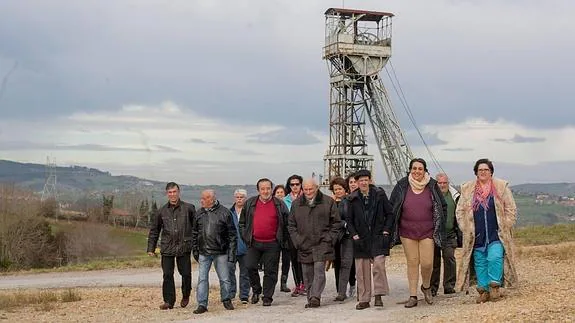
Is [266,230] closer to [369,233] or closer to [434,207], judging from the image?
[369,233]

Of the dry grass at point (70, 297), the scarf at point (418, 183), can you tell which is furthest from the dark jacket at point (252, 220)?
the dry grass at point (70, 297)

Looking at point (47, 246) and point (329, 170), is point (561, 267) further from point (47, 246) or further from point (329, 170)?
point (47, 246)

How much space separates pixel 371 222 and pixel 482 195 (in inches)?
67.0

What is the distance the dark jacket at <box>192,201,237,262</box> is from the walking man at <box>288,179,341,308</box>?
1049 mm

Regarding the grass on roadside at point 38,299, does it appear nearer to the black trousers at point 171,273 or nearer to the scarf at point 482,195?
the black trousers at point 171,273

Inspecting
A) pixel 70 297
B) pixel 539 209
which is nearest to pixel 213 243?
pixel 70 297

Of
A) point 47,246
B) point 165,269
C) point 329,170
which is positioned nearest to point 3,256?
point 47,246

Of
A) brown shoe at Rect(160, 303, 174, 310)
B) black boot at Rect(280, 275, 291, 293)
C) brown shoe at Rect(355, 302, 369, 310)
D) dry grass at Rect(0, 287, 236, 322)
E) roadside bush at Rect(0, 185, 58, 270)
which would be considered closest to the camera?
brown shoe at Rect(355, 302, 369, 310)

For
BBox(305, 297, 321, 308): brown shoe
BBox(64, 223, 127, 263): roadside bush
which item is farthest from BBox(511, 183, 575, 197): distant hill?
BBox(305, 297, 321, 308): brown shoe

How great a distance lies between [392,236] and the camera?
11.2m

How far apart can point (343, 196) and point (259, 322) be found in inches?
114

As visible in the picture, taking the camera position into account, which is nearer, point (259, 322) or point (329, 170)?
point (259, 322)

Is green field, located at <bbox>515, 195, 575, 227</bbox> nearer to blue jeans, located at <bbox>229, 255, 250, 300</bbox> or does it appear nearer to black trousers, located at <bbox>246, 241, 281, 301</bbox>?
blue jeans, located at <bbox>229, 255, 250, 300</bbox>

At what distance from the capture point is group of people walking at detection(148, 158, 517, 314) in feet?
35.2
